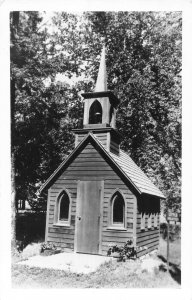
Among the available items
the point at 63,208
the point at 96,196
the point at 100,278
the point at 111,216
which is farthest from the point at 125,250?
the point at 63,208

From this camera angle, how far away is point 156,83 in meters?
19.8

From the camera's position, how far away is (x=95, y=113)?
14047mm

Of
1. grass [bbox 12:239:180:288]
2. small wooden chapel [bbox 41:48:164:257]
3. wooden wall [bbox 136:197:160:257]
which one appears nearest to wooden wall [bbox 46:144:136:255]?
small wooden chapel [bbox 41:48:164:257]

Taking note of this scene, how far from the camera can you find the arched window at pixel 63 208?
13259 mm

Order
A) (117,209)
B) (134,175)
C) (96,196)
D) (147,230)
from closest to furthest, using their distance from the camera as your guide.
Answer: (117,209) < (96,196) < (134,175) < (147,230)

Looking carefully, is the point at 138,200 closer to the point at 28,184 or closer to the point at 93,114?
the point at 93,114

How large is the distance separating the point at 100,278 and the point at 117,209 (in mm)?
3891

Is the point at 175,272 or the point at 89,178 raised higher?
the point at 89,178

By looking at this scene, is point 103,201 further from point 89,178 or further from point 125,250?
point 125,250

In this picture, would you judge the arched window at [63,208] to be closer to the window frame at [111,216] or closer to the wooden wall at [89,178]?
the wooden wall at [89,178]

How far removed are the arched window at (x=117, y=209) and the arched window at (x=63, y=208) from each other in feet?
6.40

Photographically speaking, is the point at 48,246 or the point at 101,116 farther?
the point at 101,116
